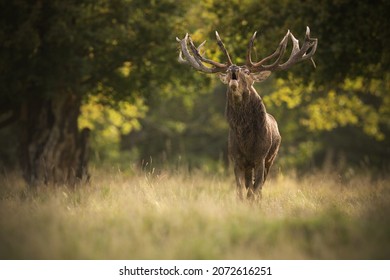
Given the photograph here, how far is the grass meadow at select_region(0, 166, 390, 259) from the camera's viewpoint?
5273mm

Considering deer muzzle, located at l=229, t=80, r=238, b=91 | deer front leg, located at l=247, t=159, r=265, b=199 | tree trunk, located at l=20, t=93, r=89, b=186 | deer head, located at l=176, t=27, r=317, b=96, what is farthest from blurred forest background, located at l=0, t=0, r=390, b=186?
deer muzzle, located at l=229, t=80, r=238, b=91

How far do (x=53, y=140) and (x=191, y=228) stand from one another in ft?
22.8

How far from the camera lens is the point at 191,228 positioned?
234 inches

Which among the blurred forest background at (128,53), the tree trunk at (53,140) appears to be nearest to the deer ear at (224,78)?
the blurred forest background at (128,53)

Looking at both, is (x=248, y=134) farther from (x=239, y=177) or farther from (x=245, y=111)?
(x=239, y=177)

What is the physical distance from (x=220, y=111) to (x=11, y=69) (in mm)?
15761

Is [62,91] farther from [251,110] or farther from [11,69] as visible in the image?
[251,110]

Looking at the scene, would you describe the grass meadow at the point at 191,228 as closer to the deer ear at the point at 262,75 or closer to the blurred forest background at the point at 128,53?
the deer ear at the point at 262,75

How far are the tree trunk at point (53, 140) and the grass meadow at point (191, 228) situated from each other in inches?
158

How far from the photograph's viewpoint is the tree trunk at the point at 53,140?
11.9 meters

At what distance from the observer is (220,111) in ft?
85.3

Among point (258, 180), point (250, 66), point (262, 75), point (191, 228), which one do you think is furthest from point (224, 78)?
point (191, 228)

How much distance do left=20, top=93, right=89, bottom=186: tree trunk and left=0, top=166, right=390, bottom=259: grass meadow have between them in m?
4.01

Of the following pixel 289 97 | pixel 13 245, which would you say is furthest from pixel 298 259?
pixel 289 97
